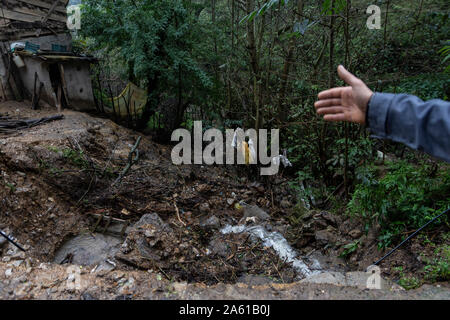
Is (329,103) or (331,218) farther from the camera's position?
(331,218)

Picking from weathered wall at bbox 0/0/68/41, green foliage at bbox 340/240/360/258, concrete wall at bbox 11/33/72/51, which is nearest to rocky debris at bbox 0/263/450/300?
green foliage at bbox 340/240/360/258

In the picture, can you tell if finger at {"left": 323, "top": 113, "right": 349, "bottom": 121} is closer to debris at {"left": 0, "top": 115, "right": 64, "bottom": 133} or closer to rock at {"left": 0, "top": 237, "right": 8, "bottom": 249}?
rock at {"left": 0, "top": 237, "right": 8, "bottom": 249}

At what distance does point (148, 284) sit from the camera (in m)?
2.31

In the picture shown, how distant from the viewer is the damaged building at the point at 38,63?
673 cm

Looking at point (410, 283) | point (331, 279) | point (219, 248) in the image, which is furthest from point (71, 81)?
point (410, 283)

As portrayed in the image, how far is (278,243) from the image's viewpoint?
3820 mm

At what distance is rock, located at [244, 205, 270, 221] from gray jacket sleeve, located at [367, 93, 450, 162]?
3399mm

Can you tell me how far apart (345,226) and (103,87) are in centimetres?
793

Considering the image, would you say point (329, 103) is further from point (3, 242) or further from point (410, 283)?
point (3, 242)

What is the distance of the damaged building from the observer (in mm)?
6734

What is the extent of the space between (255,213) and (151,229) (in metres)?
1.91

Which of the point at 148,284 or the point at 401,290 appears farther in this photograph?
the point at 148,284
